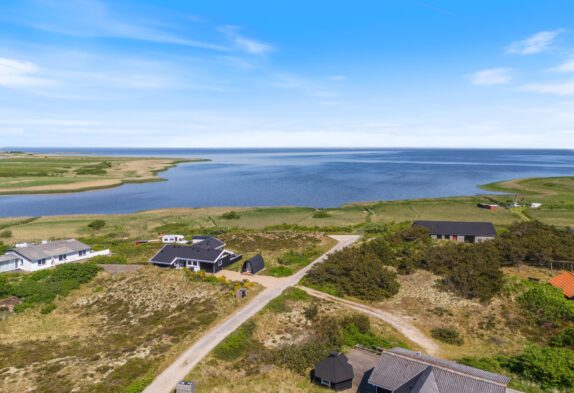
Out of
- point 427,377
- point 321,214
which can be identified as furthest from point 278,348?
point 321,214

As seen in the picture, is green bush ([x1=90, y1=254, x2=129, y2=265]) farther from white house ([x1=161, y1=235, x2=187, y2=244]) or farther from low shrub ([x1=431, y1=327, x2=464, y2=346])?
low shrub ([x1=431, y1=327, x2=464, y2=346])

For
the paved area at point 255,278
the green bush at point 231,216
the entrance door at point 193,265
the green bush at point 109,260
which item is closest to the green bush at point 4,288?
the green bush at point 109,260

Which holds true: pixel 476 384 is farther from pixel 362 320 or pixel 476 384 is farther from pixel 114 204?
pixel 114 204

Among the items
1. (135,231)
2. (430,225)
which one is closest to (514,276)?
(430,225)

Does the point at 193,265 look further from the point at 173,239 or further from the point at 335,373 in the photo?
the point at 335,373

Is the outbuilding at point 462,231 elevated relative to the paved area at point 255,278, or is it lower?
elevated

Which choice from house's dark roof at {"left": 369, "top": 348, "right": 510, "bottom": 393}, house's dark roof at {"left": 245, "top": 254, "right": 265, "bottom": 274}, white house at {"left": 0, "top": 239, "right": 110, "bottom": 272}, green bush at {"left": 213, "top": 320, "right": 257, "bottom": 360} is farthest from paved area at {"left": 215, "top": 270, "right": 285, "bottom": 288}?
white house at {"left": 0, "top": 239, "right": 110, "bottom": 272}

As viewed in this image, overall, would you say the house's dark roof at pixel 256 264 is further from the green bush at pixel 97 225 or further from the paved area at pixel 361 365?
the green bush at pixel 97 225
